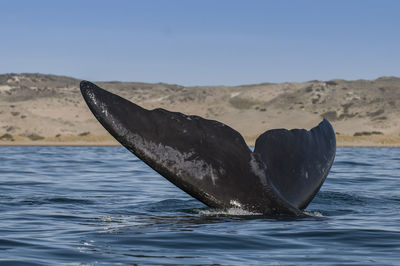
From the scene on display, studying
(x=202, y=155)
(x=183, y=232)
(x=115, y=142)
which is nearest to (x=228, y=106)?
(x=115, y=142)

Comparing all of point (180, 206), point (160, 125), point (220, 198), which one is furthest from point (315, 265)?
point (180, 206)

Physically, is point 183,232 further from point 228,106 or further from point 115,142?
point 228,106

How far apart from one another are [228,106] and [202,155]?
90841mm

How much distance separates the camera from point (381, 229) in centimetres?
771

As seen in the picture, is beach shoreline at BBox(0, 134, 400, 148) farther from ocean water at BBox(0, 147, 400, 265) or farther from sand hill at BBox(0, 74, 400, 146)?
ocean water at BBox(0, 147, 400, 265)

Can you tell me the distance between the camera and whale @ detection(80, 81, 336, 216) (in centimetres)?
675

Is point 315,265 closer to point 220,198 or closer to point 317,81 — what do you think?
point 220,198

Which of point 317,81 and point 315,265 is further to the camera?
point 317,81

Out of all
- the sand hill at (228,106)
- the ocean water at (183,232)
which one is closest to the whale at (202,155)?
the ocean water at (183,232)

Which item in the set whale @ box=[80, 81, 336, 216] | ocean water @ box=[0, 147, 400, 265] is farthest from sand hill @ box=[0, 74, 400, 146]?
whale @ box=[80, 81, 336, 216]

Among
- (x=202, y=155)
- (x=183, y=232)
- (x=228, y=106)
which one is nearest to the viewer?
(x=202, y=155)

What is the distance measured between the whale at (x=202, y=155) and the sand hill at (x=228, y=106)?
149 ft

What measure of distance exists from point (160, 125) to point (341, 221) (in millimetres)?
2974

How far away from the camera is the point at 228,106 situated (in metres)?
97.6
